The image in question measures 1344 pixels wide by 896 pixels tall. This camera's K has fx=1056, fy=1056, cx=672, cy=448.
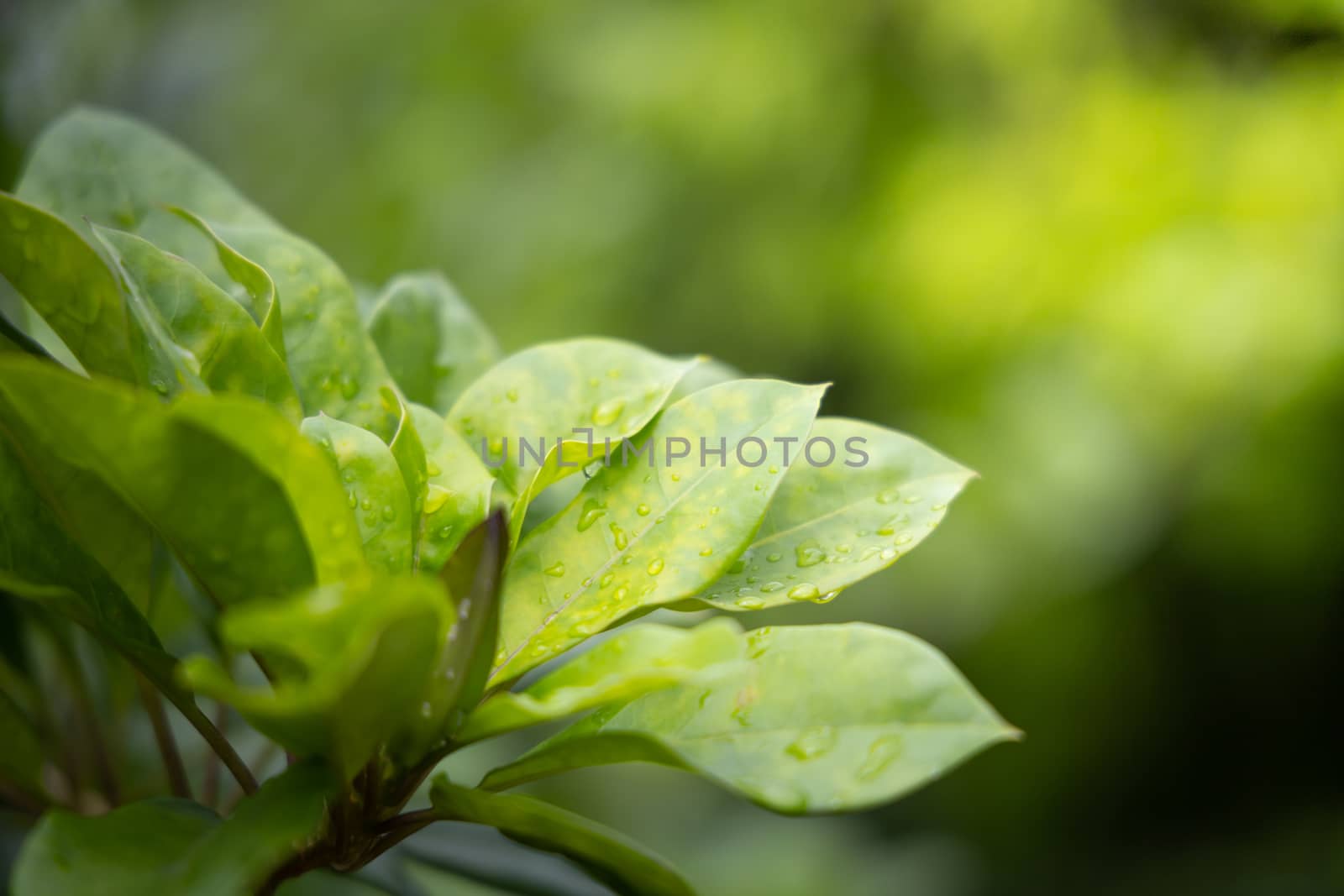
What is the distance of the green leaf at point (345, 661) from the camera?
0.26 meters

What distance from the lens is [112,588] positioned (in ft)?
1.25

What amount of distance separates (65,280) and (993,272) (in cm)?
176

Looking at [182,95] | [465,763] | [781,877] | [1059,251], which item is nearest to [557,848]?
[465,763]

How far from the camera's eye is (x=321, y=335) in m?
0.44

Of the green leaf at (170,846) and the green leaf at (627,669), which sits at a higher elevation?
the green leaf at (627,669)

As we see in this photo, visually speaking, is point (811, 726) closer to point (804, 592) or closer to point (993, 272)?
point (804, 592)

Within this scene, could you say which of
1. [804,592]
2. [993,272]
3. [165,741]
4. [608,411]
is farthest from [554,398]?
[993,272]

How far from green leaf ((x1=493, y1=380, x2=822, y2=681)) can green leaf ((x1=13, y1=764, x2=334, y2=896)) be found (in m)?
0.09

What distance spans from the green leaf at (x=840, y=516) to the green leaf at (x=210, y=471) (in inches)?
5.8

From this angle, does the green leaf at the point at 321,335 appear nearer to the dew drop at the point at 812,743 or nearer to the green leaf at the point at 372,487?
the green leaf at the point at 372,487

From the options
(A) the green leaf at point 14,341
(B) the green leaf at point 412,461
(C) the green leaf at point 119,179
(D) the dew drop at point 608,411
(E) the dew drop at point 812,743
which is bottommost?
(E) the dew drop at point 812,743

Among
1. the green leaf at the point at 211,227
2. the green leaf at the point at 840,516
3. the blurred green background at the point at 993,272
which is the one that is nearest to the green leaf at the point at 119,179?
the green leaf at the point at 211,227

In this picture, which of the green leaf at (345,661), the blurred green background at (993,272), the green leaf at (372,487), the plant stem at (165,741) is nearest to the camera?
the green leaf at (345,661)

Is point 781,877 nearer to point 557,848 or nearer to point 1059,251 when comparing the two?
point 557,848
